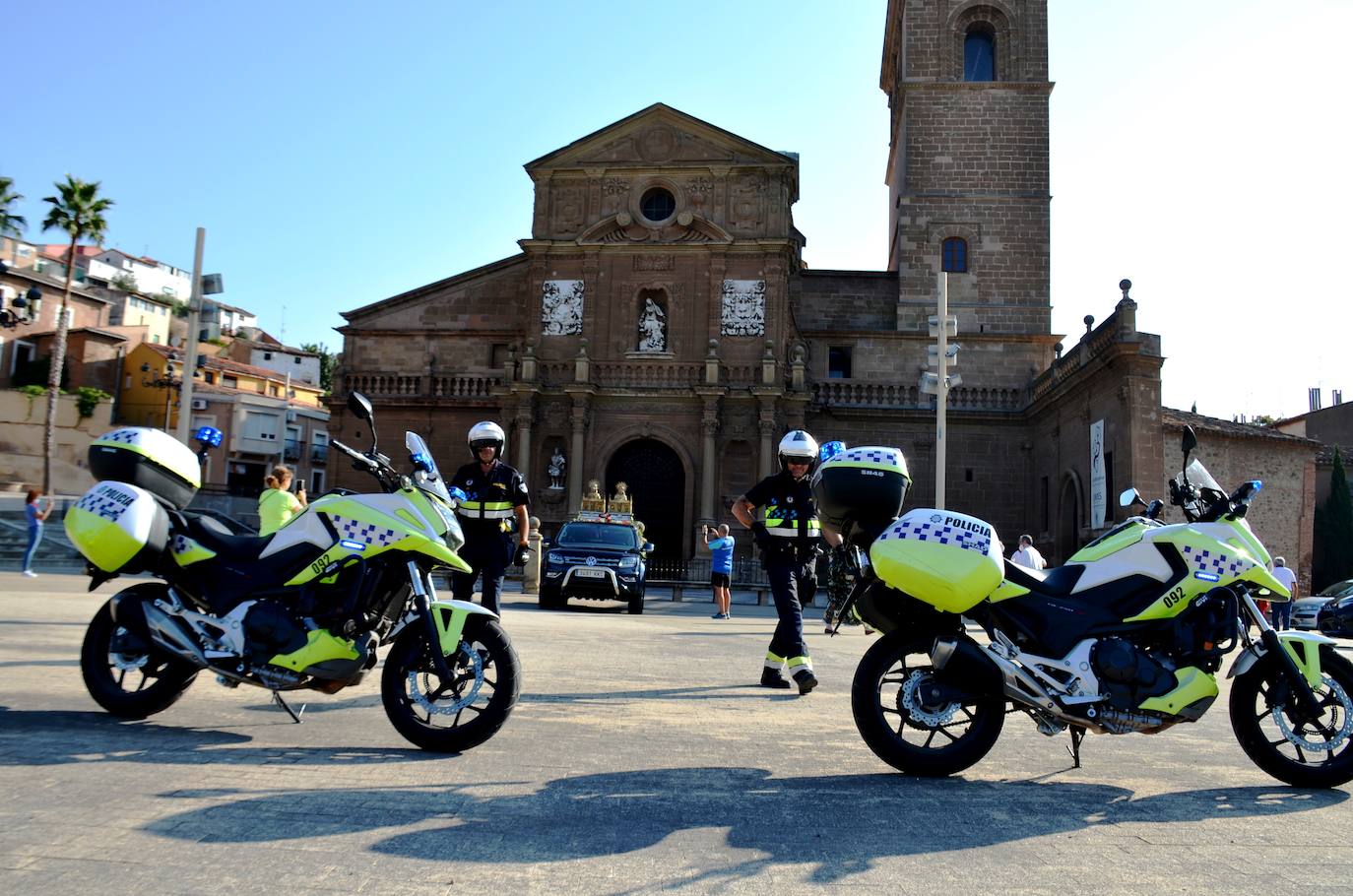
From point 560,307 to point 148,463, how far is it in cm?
2769

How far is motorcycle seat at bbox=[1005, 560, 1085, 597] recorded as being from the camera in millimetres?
4699

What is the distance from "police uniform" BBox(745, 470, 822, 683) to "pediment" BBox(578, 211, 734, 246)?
25.6 m

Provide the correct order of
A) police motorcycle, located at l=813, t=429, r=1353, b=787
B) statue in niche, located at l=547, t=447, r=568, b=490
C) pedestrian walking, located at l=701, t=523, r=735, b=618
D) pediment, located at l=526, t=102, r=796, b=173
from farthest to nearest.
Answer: pediment, located at l=526, t=102, r=796, b=173, statue in niche, located at l=547, t=447, r=568, b=490, pedestrian walking, located at l=701, t=523, r=735, b=618, police motorcycle, located at l=813, t=429, r=1353, b=787

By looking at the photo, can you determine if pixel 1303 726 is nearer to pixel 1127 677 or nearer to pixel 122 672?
pixel 1127 677

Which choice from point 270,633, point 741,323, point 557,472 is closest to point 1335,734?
point 270,633

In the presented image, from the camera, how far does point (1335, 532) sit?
34594 mm

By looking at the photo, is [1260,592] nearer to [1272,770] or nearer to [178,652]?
[1272,770]

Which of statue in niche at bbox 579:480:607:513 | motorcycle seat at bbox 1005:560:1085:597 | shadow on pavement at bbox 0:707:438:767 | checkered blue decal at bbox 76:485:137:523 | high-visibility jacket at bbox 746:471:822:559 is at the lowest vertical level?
shadow on pavement at bbox 0:707:438:767

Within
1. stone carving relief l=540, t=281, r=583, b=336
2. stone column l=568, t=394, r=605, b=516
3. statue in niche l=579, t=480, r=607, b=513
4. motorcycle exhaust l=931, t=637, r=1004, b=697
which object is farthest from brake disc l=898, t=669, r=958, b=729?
stone carving relief l=540, t=281, r=583, b=336

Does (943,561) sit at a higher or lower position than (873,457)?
lower

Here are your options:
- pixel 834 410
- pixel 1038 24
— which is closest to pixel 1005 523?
pixel 834 410

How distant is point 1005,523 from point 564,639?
2468 cm

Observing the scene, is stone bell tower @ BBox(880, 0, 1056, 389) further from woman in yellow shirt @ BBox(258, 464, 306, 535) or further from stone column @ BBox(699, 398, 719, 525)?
woman in yellow shirt @ BBox(258, 464, 306, 535)

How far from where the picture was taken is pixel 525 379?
3105cm
